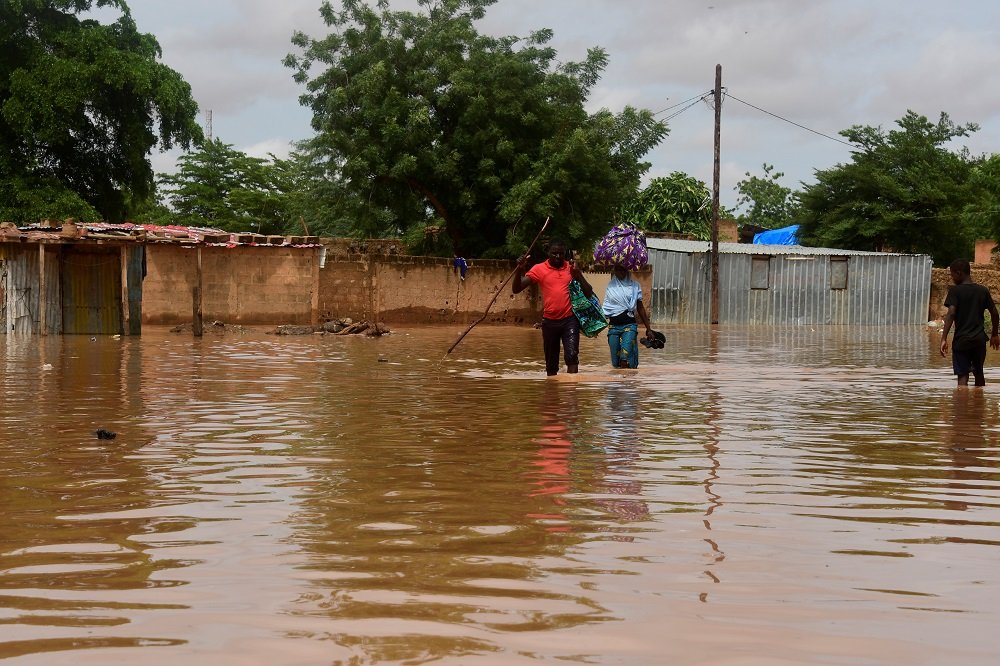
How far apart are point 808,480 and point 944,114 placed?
140ft

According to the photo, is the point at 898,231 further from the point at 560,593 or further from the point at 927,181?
the point at 560,593

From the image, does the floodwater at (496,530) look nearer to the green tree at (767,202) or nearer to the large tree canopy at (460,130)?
the large tree canopy at (460,130)

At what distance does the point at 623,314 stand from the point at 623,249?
0.75 m

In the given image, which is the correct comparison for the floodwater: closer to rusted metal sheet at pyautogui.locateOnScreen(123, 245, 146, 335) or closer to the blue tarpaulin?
rusted metal sheet at pyautogui.locateOnScreen(123, 245, 146, 335)

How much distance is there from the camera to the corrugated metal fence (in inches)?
1480

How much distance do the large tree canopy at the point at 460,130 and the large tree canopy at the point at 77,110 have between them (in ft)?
13.9

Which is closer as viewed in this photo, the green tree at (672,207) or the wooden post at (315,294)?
the wooden post at (315,294)

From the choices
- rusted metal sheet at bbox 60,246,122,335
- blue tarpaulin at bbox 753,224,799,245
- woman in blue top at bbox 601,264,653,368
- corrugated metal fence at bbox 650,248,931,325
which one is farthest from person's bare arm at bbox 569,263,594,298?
blue tarpaulin at bbox 753,224,799,245

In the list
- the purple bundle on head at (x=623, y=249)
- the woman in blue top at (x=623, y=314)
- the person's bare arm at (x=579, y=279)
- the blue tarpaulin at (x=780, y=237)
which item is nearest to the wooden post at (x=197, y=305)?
the woman in blue top at (x=623, y=314)

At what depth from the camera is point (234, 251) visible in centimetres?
2717

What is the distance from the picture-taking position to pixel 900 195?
1673 inches

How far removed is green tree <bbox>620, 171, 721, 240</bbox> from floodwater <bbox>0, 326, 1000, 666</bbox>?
43.3 meters

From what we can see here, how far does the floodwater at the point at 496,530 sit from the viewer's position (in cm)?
324

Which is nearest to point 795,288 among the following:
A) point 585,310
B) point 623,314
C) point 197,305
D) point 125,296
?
point 197,305
